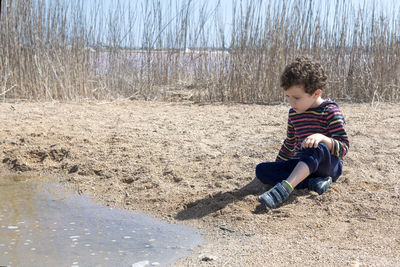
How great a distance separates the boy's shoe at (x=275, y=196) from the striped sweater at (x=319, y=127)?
0.33 m

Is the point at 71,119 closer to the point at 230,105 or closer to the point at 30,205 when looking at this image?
the point at 30,205

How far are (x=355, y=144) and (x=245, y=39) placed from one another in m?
2.90

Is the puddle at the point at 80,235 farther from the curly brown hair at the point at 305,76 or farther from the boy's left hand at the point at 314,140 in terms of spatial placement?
the curly brown hair at the point at 305,76

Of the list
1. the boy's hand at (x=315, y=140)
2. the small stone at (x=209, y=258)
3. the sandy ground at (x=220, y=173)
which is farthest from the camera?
the boy's hand at (x=315, y=140)

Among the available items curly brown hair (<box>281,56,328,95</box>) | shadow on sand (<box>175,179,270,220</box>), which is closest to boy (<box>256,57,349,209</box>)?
curly brown hair (<box>281,56,328,95</box>)

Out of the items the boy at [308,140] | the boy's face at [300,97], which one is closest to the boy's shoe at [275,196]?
the boy at [308,140]

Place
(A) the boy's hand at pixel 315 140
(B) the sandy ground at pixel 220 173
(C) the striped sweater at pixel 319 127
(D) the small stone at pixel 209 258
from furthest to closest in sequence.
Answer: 1. (C) the striped sweater at pixel 319 127
2. (A) the boy's hand at pixel 315 140
3. (B) the sandy ground at pixel 220 173
4. (D) the small stone at pixel 209 258

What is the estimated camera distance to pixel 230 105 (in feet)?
19.5

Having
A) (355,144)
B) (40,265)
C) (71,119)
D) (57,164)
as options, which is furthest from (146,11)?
(40,265)

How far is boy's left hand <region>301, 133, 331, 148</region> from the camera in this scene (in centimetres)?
Answer: 239

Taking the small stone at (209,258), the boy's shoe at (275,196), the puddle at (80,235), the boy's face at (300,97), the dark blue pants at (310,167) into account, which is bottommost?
the puddle at (80,235)

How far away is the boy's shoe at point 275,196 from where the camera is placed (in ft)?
7.95

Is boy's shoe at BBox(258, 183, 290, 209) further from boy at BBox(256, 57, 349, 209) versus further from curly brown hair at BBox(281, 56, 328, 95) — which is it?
curly brown hair at BBox(281, 56, 328, 95)

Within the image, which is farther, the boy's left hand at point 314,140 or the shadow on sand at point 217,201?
the shadow on sand at point 217,201
